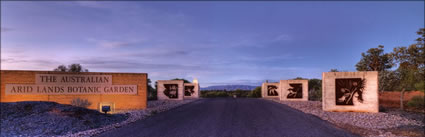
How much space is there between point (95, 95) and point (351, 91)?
18202 mm

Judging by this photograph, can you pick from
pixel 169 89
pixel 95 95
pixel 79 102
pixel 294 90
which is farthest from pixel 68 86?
pixel 294 90

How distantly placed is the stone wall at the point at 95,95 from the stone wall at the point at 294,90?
19.6 m

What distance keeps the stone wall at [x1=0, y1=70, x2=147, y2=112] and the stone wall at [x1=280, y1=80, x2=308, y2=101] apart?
19640mm

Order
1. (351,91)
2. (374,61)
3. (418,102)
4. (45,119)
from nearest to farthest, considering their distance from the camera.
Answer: (45,119)
(351,91)
(418,102)
(374,61)

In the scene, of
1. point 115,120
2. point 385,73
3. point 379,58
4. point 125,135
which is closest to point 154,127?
point 125,135

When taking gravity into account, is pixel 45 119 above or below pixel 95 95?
below

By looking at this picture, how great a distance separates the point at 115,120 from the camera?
14.5 m

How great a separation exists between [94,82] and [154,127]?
11.5m

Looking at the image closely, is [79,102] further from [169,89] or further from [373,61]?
[373,61]

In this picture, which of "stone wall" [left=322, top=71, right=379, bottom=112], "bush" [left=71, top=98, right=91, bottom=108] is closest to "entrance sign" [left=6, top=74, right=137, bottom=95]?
"bush" [left=71, top=98, right=91, bottom=108]

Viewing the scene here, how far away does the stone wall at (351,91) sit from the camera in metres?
19.0

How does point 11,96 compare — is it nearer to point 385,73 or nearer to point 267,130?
point 267,130

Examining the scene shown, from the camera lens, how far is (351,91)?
19.5m

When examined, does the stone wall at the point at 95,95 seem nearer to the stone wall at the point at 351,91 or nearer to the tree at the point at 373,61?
the stone wall at the point at 351,91
